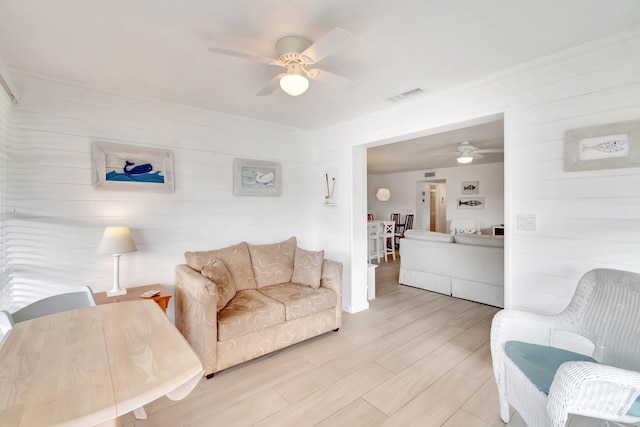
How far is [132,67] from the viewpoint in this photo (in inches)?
90.1

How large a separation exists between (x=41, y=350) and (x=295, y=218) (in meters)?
3.16

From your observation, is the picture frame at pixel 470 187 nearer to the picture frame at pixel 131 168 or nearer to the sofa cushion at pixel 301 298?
the sofa cushion at pixel 301 298

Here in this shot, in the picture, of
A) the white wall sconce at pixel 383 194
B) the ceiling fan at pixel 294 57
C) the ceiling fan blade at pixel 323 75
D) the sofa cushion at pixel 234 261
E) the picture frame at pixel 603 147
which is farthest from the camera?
the white wall sconce at pixel 383 194

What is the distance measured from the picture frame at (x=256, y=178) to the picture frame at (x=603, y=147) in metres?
2.99

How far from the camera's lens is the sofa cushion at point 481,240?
396cm

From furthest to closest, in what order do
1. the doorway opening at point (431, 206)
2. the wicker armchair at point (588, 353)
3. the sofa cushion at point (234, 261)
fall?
the doorway opening at point (431, 206), the sofa cushion at point (234, 261), the wicker armchair at point (588, 353)

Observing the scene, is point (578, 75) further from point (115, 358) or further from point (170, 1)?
point (115, 358)

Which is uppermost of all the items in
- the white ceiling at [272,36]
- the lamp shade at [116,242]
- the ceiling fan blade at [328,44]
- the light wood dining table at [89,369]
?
the white ceiling at [272,36]

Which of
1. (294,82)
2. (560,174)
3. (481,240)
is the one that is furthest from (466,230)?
(294,82)

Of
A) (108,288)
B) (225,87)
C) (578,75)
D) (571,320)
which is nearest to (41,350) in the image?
(108,288)

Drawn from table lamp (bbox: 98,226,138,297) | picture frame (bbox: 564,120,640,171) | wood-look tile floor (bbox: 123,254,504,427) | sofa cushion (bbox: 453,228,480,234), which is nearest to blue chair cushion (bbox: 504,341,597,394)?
wood-look tile floor (bbox: 123,254,504,427)

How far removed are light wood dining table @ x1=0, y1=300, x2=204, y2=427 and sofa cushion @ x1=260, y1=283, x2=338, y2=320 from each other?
1.56 metres

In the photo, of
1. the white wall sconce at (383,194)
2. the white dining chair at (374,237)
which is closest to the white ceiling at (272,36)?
the white dining chair at (374,237)

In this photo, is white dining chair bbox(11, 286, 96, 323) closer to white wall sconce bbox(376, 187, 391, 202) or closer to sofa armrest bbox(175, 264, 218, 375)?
sofa armrest bbox(175, 264, 218, 375)
